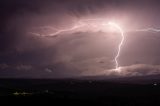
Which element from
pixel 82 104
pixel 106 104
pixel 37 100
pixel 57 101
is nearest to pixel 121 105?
pixel 106 104

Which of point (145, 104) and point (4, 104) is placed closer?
point (4, 104)

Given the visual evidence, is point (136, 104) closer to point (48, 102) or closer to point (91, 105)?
point (91, 105)

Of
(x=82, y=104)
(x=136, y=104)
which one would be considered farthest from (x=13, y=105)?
(x=136, y=104)

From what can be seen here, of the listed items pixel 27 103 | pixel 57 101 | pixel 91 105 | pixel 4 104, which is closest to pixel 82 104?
pixel 91 105

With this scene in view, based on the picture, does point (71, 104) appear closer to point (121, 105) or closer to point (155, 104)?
point (121, 105)

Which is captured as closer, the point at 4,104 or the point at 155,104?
the point at 4,104

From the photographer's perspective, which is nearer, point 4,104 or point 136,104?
point 4,104

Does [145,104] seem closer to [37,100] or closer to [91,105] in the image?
[91,105]
